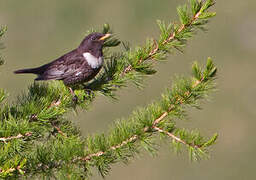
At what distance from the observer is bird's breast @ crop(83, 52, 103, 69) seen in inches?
319

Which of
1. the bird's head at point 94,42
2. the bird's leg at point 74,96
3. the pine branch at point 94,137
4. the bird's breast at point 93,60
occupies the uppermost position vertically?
the bird's head at point 94,42

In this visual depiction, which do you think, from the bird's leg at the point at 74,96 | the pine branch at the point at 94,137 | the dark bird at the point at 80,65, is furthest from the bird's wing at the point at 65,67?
the pine branch at the point at 94,137

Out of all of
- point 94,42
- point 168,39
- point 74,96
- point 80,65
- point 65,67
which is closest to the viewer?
point 168,39

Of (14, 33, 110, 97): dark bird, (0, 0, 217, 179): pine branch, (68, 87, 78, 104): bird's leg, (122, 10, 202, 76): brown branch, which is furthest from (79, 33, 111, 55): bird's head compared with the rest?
(0, 0, 217, 179): pine branch

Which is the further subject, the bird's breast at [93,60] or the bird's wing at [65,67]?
the bird's wing at [65,67]

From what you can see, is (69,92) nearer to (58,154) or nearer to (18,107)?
(18,107)

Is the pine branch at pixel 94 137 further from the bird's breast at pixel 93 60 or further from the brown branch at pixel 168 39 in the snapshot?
the bird's breast at pixel 93 60

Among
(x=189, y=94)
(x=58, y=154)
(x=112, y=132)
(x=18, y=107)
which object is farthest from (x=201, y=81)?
(x=18, y=107)

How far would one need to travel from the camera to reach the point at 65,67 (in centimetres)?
925

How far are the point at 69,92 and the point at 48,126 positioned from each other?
40.6 inches

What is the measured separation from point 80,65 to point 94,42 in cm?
83

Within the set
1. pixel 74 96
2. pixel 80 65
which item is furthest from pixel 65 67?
pixel 74 96

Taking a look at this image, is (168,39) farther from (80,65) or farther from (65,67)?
(65,67)

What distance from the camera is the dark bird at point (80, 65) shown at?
27.0 feet
